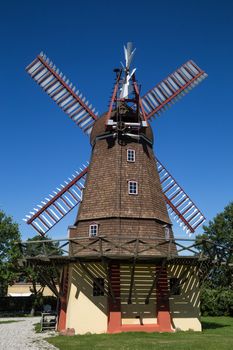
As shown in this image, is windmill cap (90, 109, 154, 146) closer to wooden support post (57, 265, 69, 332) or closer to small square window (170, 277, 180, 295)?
wooden support post (57, 265, 69, 332)

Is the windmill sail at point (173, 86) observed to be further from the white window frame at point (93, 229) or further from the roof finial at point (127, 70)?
the white window frame at point (93, 229)

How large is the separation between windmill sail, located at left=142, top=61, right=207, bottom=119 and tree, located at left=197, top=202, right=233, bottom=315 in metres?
9.14

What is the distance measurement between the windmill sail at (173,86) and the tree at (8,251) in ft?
57.6

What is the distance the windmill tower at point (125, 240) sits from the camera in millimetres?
16516

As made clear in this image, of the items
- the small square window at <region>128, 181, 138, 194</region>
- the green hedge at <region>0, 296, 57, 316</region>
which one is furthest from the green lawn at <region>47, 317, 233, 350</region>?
the green hedge at <region>0, 296, 57, 316</region>

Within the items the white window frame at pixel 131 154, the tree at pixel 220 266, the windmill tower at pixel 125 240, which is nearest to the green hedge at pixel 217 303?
the tree at pixel 220 266

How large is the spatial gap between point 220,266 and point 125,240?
17.2ft

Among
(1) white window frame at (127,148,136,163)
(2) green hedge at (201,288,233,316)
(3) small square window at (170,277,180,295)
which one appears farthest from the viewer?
(2) green hedge at (201,288,233,316)

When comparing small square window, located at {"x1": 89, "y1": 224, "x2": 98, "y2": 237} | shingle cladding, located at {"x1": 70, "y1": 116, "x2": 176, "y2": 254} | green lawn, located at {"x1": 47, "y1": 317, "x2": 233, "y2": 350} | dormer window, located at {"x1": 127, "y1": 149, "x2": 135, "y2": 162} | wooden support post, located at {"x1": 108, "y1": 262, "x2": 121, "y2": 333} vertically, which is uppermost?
dormer window, located at {"x1": 127, "y1": 149, "x2": 135, "y2": 162}

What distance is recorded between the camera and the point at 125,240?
56.5ft

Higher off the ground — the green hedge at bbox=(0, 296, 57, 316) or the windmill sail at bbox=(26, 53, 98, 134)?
the windmill sail at bbox=(26, 53, 98, 134)

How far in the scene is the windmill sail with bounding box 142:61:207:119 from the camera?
23172 mm

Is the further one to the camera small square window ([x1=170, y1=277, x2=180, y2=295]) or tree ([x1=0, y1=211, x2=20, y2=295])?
tree ([x1=0, y1=211, x2=20, y2=295])

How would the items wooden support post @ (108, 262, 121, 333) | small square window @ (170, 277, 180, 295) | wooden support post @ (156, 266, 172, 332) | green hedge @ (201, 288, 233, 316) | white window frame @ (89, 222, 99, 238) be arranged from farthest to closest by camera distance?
1. green hedge @ (201, 288, 233, 316)
2. white window frame @ (89, 222, 99, 238)
3. small square window @ (170, 277, 180, 295)
4. wooden support post @ (156, 266, 172, 332)
5. wooden support post @ (108, 262, 121, 333)
